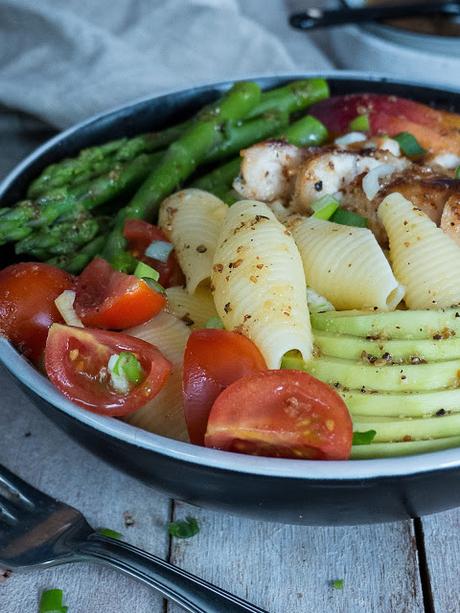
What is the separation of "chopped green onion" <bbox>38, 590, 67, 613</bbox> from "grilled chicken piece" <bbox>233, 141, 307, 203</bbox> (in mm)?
1384

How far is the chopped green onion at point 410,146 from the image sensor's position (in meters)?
2.89

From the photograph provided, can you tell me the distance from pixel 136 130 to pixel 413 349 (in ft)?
5.84

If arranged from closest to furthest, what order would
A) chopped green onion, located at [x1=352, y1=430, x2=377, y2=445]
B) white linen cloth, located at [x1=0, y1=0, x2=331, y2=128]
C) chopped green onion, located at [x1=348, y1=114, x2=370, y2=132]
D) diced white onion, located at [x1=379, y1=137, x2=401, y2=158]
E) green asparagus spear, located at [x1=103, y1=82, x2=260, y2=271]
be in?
chopped green onion, located at [x1=352, y1=430, x2=377, y2=445] → green asparagus spear, located at [x1=103, y1=82, x2=260, y2=271] → diced white onion, located at [x1=379, y1=137, x2=401, y2=158] → chopped green onion, located at [x1=348, y1=114, x2=370, y2=132] → white linen cloth, located at [x1=0, y1=0, x2=331, y2=128]

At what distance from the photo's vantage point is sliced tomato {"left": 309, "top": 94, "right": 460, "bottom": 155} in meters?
2.94

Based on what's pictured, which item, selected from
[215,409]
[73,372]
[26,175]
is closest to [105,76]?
[26,175]

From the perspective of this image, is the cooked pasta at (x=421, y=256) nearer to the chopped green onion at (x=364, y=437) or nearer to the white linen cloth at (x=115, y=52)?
the chopped green onion at (x=364, y=437)

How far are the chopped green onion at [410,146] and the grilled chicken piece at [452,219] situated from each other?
63cm

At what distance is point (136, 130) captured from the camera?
10.8ft

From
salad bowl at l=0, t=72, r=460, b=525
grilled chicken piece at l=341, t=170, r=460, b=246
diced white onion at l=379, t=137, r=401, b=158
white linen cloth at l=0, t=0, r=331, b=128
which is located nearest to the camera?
salad bowl at l=0, t=72, r=460, b=525

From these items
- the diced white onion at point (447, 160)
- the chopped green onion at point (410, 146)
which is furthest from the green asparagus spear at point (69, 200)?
the diced white onion at point (447, 160)

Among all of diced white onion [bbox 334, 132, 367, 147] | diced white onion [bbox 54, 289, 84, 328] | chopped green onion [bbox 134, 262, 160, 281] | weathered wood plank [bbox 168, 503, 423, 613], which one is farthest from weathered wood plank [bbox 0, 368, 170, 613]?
diced white onion [bbox 334, 132, 367, 147]

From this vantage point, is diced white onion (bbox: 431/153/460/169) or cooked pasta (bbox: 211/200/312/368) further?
diced white onion (bbox: 431/153/460/169)

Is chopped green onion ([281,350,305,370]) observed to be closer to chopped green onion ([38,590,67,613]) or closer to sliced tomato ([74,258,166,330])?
sliced tomato ([74,258,166,330])

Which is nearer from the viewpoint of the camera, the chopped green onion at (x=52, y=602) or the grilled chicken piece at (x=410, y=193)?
the chopped green onion at (x=52, y=602)
